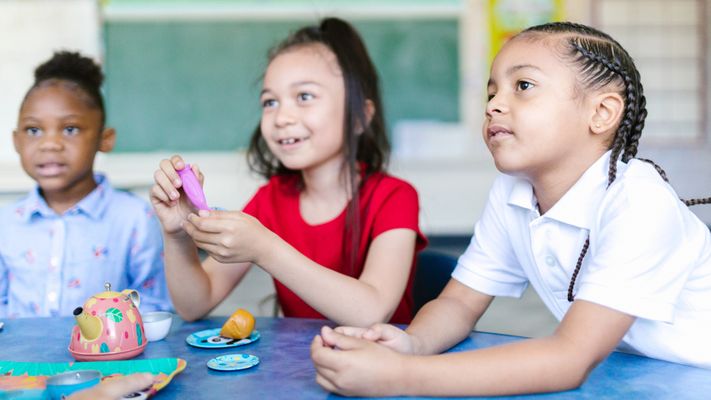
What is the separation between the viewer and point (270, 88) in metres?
1.39

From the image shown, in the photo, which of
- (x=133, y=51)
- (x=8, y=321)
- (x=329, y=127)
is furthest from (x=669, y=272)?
(x=133, y=51)

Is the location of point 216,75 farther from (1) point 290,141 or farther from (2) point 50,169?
(1) point 290,141

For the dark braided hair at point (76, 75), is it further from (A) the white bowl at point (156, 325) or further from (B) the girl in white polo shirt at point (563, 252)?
(B) the girl in white polo shirt at point (563, 252)

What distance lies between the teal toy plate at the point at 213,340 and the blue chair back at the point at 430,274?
0.41 metres

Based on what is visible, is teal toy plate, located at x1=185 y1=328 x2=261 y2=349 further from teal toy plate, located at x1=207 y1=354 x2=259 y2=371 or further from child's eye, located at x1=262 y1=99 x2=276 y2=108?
child's eye, located at x1=262 y1=99 x2=276 y2=108

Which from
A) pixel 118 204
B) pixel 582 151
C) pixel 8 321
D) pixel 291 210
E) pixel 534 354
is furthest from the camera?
pixel 118 204

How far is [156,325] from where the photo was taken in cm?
98

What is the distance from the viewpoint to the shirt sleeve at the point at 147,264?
1.58 m

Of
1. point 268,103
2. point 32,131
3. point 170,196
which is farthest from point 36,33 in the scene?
point 170,196

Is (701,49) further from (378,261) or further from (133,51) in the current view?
(378,261)

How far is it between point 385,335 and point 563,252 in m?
0.31

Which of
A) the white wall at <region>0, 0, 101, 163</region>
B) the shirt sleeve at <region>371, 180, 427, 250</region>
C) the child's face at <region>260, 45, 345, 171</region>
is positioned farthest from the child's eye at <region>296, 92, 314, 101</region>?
the white wall at <region>0, 0, 101, 163</region>

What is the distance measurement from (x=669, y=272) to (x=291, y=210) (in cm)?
82

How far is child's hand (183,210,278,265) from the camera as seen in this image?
97 centimetres
